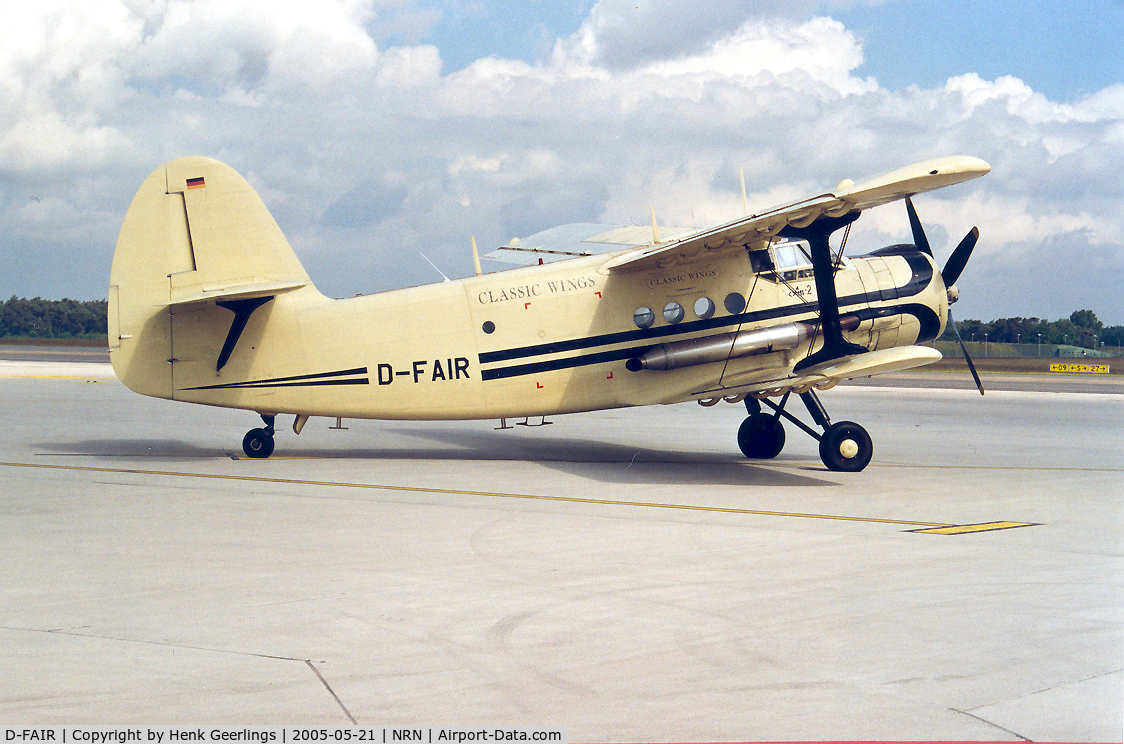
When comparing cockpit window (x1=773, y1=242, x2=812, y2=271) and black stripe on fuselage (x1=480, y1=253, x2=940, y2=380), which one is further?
cockpit window (x1=773, y1=242, x2=812, y2=271)

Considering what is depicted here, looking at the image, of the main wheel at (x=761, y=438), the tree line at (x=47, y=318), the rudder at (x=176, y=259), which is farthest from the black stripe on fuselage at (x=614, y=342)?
the tree line at (x=47, y=318)

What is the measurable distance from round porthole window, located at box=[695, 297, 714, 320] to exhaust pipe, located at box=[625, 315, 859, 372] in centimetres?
50

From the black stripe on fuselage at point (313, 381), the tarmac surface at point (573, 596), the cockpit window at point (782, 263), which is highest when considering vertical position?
the cockpit window at point (782, 263)

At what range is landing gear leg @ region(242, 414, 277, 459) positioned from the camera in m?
15.9

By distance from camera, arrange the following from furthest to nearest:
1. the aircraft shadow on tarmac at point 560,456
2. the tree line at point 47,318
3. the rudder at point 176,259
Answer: the tree line at point 47,318 < the rudder at point 176,259 < the aircraft shadow on tarmac at point 560,456

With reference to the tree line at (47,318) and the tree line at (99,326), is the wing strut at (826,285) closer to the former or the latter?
the tree line at (99,326)

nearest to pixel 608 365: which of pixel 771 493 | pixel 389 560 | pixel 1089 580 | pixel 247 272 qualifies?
pixel 771 493

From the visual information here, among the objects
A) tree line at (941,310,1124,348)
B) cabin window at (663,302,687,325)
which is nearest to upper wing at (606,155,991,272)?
cabin window at (663,302,687,325)

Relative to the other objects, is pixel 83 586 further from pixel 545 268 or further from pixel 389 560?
pixel 545 268

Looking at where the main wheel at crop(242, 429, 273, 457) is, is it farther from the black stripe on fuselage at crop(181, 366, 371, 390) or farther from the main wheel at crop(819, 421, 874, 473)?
the main wheel at crop(819, 421, 874, 473)

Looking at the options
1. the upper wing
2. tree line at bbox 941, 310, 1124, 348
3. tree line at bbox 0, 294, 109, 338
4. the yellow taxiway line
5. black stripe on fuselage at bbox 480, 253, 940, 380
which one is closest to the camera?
the yellow taxiway line

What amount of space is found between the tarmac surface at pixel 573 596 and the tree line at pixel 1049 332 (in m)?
75.0

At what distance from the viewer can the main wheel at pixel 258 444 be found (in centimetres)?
1588

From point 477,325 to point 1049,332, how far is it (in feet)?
291
